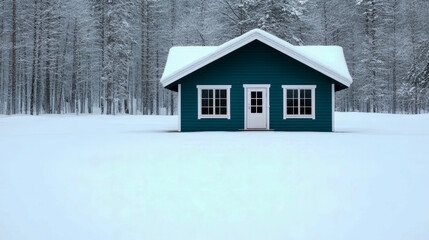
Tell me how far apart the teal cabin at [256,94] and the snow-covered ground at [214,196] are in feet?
32.1

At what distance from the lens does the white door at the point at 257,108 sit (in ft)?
64.5

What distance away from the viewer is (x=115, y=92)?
36500mm

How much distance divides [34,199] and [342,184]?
509 centimetres

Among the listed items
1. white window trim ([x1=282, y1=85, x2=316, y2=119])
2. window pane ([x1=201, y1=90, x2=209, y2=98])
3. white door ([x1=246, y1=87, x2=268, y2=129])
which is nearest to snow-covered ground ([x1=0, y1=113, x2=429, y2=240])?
white window trim ([x1=282, y1=85, x2=316, y2=119])

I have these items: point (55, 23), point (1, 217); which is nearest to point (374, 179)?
point (1, 217)

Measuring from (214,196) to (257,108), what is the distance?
14210 millimetres

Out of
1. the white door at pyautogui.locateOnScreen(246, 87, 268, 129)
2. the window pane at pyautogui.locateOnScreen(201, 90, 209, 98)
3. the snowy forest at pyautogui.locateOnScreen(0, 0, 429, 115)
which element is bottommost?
the white door at pyautogui.locateOnScreen(246, 87, 268, 129)

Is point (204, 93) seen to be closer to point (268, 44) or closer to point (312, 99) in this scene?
point (268, 44)

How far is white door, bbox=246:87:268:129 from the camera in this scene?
19.7m

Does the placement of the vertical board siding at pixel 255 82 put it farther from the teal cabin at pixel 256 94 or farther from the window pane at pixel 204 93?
the window pane at pixel 204 93

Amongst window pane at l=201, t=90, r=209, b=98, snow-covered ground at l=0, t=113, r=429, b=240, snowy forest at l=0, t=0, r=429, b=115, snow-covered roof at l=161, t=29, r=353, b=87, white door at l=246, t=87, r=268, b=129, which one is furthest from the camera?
snowy forest at l=0, t=0, r=429, b=115

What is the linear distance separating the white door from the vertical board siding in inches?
12.1

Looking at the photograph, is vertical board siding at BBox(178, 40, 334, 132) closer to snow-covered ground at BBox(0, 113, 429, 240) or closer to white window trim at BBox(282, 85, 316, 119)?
white window trim at BBox(282, 85, 316, 119)

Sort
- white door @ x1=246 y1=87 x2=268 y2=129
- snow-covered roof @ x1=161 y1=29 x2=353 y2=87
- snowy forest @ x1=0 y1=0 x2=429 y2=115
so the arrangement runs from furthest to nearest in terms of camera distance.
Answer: snowy forest @ x1=0 y1=0 x2=429 y2=115 → white door @ x1=246 y1=87 x2=268 y2=129 → snow-covered roof @ x1=161 y1=29 x2=353 y2=87
